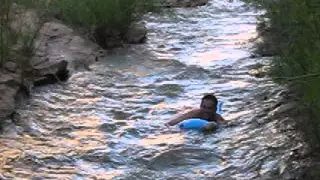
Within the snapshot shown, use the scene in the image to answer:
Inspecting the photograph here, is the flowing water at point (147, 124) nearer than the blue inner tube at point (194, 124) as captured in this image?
Yes

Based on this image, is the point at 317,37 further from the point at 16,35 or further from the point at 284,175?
the point at 16,35

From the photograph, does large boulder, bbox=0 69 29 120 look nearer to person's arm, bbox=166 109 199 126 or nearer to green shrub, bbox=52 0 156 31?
person's arm, bbox=166 109 199 126

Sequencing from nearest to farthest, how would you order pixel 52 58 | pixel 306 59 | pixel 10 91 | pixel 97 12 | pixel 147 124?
1. pixel 306 59
2. pixel 147 124
3. pixel 10 91
4. pixel 52 58
5. pixel 97 12

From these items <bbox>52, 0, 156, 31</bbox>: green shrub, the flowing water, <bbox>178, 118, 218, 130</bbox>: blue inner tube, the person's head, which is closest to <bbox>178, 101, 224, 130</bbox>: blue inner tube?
<bbox>178, 118, 218, 130</bbox>: blue inner tube

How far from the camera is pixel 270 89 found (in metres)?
11.5

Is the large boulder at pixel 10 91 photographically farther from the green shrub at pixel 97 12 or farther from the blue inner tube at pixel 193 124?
the green shrub at pixel 97 12

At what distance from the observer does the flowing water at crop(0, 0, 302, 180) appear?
8000 millimetres

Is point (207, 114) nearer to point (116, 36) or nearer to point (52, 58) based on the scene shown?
point (52, 58)

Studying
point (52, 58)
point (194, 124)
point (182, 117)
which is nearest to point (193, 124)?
point (194, 124)

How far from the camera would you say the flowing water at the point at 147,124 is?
8000 mm

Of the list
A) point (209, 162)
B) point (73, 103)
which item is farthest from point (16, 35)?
point (209, 162)

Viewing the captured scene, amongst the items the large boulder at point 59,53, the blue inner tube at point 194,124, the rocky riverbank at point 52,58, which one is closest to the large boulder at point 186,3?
the rocky riverbank at point 52,58

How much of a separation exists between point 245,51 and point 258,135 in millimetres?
6592

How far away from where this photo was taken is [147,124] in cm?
999
